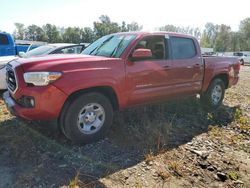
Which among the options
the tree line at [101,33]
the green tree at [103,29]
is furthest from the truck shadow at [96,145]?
the green tree at [103,29]

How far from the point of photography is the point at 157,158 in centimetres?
416

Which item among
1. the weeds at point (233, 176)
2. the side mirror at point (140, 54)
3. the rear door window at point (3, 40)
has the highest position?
Result: the rear door window at point (3, 40)

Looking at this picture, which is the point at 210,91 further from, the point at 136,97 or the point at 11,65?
the point at 11,65

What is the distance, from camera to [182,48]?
19.8 ft

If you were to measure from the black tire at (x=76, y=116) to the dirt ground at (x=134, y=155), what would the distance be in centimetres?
15

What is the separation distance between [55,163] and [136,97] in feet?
6.19

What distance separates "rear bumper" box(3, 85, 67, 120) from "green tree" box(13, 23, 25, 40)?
6939cm

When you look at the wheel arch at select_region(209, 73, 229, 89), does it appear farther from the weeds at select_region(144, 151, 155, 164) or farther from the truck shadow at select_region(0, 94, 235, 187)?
the weeds at select_region(144, 151, 155, 164)

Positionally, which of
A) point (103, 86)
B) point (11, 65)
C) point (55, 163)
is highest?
point (11, 65)

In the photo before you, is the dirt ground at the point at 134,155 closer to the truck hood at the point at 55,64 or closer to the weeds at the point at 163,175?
the weeds at the point at 163,175

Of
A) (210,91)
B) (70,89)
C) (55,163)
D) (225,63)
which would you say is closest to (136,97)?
(70,89)

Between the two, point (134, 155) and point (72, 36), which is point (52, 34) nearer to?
point (72, 36)

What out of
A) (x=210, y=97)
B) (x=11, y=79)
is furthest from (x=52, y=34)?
(x=11, y=79)

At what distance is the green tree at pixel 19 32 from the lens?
6979 centimetres
